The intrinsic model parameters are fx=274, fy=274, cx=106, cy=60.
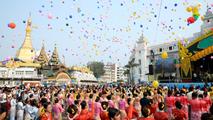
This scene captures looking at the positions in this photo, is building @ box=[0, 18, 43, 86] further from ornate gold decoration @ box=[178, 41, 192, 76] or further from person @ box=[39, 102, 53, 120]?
person @ box=[39, 102, 53, 120]

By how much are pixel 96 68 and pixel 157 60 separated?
204 feet

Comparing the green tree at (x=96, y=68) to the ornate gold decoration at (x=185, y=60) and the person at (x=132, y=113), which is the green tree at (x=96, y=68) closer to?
the ornate gold decoration at (x=185, y=60)

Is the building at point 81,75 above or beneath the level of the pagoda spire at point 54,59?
beneath

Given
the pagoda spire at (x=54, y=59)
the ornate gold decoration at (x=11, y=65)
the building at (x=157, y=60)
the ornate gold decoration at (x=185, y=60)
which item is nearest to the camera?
the ornate gold decoration at (x=185, y=60)

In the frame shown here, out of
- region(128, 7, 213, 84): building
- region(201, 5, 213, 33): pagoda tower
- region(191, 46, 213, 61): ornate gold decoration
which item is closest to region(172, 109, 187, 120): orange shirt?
region(191, 46, 213, 61): ornate gold decoration

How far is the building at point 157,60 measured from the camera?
155 ft

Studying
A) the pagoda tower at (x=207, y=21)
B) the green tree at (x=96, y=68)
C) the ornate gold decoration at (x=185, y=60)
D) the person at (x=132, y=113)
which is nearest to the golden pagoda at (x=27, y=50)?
the green tree at (x=96, y=68)

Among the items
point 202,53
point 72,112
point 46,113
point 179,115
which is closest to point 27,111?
point 46,113

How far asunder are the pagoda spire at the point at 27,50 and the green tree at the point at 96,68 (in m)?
29.0

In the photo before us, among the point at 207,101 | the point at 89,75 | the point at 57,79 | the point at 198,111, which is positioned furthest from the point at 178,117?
the point at 89,75

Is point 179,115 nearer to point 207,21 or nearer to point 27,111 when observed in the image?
point 27,111

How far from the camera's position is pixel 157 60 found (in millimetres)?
51188

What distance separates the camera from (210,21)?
54.3 meters

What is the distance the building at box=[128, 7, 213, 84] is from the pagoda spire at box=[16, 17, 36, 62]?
3153 cm
